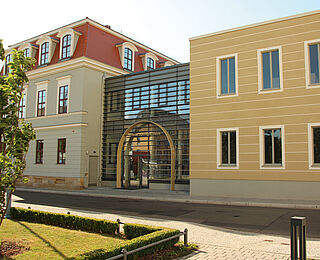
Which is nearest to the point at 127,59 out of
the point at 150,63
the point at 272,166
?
the point at 150,63

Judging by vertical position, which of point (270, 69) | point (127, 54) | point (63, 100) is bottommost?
point (63, 100)

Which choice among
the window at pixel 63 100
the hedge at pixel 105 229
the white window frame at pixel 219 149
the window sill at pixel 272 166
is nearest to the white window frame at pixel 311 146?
the window sill at pixel 272 166

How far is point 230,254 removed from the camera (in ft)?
21.8

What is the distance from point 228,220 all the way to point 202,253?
14.1 feet

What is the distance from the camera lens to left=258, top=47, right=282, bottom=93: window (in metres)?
16.9

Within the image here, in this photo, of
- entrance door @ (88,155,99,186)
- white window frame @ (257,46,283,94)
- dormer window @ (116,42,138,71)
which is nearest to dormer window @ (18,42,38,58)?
dormer window @ (116,42,138,71)

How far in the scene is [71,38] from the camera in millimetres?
26203

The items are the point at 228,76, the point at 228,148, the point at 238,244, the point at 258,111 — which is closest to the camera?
the point at 238,244

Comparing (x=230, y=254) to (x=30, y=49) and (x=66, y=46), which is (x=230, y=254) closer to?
(x=66, y=46)

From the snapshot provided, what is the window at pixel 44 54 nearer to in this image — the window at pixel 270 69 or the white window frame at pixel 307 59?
the window at pixel 270 69

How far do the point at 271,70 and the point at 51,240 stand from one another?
556 inches

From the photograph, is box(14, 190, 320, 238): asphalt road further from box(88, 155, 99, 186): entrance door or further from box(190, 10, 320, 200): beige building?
box(88, 155, 99, 186): entrance door

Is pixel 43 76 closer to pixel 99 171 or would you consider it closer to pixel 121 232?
pixel 99 171

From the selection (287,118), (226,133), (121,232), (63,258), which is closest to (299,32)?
(287,118)
